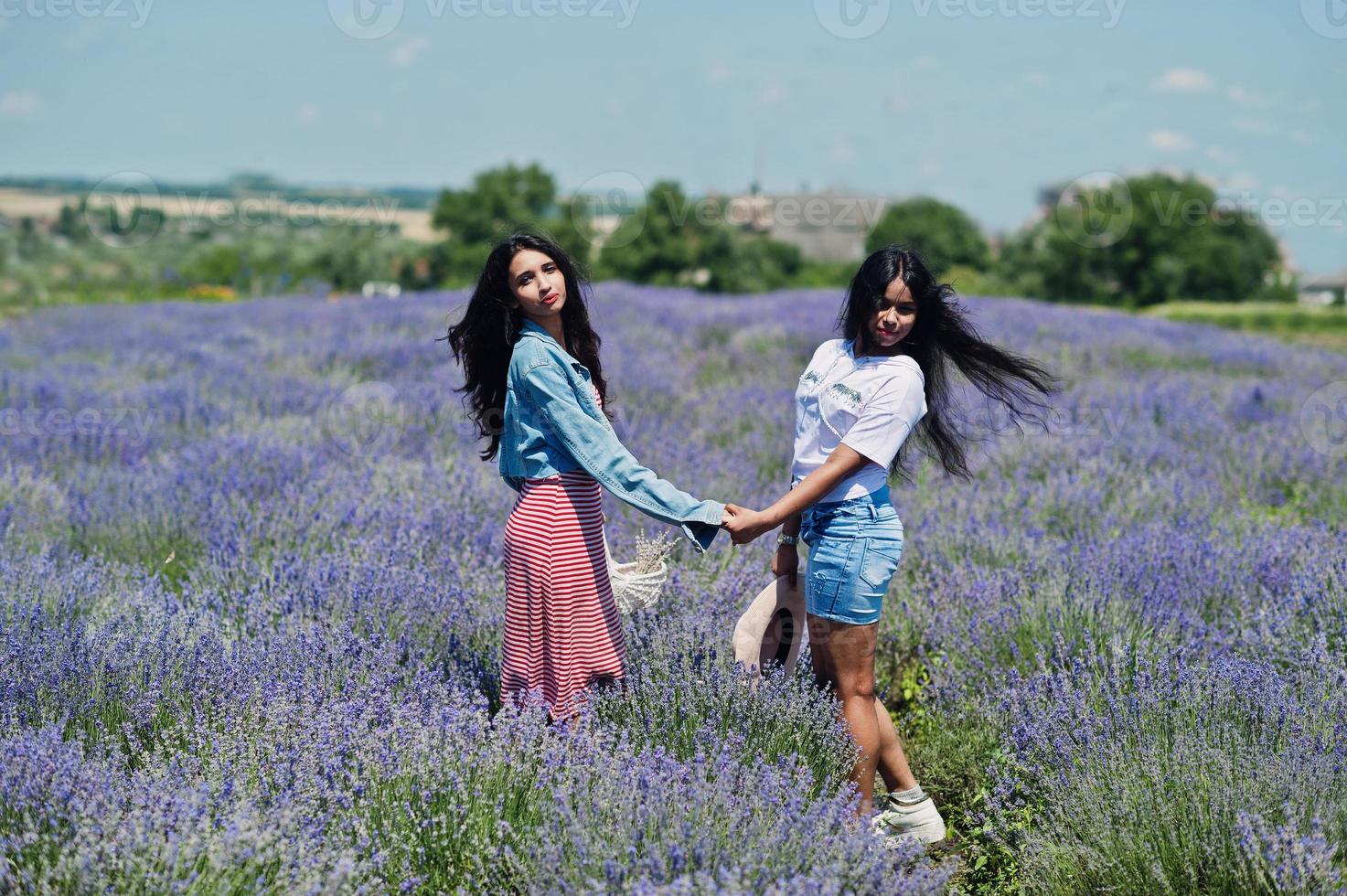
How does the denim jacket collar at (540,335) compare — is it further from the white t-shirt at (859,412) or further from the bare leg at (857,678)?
the bare leg at (857,678)

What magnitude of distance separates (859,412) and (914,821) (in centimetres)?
101

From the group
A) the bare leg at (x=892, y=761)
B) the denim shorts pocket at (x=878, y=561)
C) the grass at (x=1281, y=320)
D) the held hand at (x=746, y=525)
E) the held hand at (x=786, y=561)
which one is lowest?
the bare leg at (x=892, y=761)

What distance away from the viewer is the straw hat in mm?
2516

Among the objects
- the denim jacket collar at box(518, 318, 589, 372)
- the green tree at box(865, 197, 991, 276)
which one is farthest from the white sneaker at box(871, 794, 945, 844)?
the green tree at box(865, 197, 991, 276)

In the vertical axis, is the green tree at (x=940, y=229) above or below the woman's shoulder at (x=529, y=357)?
above

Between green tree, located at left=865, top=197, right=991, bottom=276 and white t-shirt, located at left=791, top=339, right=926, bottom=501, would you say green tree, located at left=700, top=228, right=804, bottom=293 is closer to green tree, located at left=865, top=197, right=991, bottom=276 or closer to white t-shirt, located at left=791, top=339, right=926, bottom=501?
green tree, located at left=865, top=197, right=991, bottom=276

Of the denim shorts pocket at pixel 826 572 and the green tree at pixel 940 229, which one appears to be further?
the green tree at pixel 940 229

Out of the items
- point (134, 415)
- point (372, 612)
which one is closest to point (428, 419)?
point (134, 415)

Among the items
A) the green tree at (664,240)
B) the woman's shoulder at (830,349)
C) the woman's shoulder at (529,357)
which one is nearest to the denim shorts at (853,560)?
the woman's shoulder at (830,349)

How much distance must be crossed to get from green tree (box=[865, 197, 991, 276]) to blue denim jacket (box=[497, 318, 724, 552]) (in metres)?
50.3

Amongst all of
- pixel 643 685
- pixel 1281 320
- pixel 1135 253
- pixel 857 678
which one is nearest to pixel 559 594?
pixel 643 685

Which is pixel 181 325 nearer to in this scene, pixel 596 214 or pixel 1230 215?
pixel 596 214

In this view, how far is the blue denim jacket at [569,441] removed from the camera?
7.37 ft

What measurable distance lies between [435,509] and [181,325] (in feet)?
25.0
